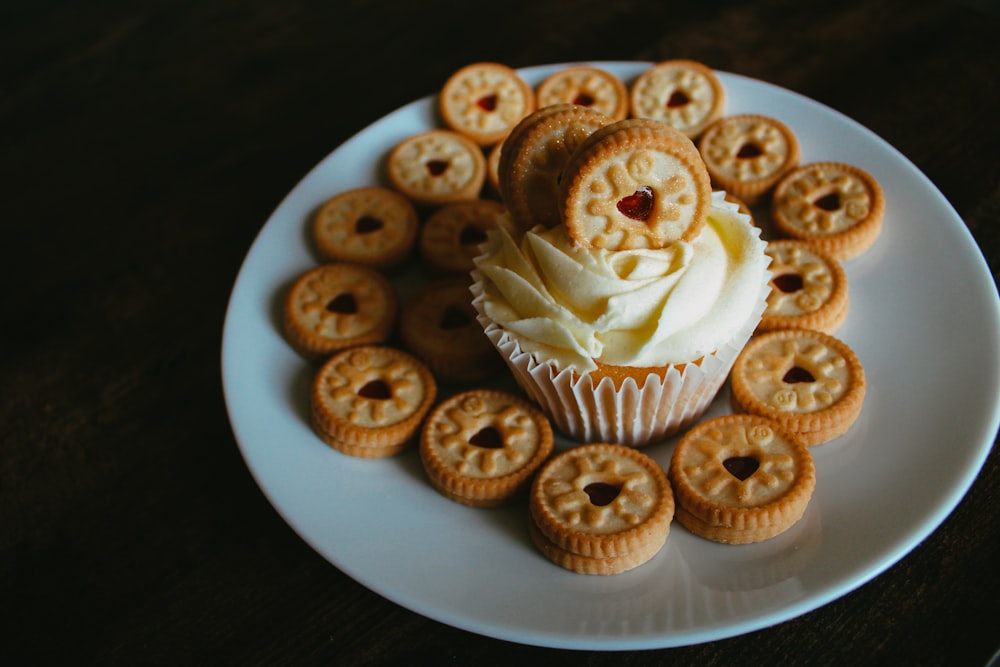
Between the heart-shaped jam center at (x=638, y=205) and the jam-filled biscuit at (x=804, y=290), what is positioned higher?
the heart-shaped jam center at (x=638, y=205)

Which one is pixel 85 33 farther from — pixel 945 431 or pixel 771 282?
pixel 945 431

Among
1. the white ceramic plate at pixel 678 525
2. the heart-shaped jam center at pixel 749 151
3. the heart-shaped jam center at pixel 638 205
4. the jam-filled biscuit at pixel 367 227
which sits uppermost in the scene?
the heart-shaped jam center at pixel 638 205

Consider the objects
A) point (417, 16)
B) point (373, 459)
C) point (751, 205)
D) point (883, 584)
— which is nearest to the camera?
point (883, 584)

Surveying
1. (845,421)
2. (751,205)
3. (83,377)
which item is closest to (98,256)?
(83,377)

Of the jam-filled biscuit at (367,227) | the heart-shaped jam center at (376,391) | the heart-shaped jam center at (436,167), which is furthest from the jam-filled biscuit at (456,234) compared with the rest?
the heart-shaped jam center at (376,391)

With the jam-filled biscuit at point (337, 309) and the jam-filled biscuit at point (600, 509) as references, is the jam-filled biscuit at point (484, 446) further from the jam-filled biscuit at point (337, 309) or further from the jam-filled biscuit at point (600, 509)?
the jam-filled biscuit at point (337, 309)

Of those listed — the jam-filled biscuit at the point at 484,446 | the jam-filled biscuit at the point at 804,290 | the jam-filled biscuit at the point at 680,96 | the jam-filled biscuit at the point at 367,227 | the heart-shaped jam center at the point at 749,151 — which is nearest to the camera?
the jam-filled biscuit at the point at 484,446

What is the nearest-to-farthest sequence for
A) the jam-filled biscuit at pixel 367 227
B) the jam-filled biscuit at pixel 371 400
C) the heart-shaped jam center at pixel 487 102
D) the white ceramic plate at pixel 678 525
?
1. the white ceramic plate at pixel 678 525
2. the jam-filled biscuit at pixel 371 400
3. the jam-filled biscuit at pixel 367 227
4. the heart-shaped jam center at pixel 487 102
